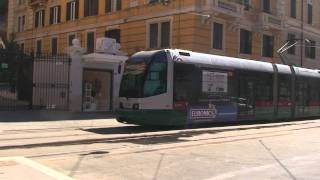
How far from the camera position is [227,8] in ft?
113

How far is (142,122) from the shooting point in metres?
21.0

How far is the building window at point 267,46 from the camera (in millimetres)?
40719

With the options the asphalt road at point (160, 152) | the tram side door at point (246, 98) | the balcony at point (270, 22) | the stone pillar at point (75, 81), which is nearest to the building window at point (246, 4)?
the balcony at point (270, 22)

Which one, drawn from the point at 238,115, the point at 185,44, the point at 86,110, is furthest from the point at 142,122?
the point at 185,44

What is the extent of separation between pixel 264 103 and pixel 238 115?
275cm

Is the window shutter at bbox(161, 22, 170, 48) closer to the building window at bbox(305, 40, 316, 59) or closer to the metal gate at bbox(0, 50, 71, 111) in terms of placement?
the metal gate at bbox(0, 50, 71, 111)

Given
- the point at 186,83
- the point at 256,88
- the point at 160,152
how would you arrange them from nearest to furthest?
1. the point at 160,152
2. the point at 186,83
3. the point at 256,88

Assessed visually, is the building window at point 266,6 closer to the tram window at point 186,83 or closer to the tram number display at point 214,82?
the tram number display at point 214,82

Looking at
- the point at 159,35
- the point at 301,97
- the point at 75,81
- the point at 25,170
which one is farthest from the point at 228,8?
the point at 25,170

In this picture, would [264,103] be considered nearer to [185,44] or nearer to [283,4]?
[185,44]

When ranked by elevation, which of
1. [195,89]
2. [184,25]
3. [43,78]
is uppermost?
[184,25]

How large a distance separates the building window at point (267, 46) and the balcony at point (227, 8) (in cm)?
546

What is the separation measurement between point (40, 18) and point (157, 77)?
101 ft

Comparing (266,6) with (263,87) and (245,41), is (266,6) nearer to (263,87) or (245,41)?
(245,41)
